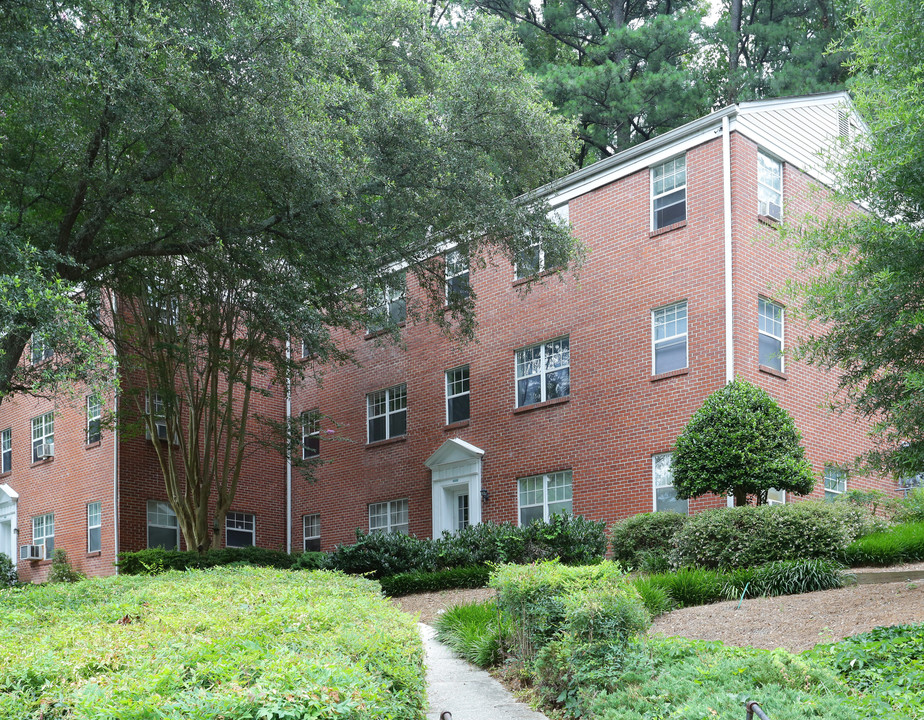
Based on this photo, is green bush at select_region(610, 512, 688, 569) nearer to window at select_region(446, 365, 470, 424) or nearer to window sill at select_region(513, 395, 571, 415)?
window sill at select_region(513, 395, 571, 415)

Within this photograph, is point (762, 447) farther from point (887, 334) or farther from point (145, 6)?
point (145, 6)

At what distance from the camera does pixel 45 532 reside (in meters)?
28.5

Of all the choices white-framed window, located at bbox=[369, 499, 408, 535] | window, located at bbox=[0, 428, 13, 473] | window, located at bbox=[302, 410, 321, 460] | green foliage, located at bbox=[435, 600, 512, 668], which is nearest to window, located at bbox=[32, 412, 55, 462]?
window, located at bbox=[0, 428, 13, 473]

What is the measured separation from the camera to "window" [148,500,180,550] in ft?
84.7

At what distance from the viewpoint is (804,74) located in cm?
3047

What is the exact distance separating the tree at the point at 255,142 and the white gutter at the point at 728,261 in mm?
3087

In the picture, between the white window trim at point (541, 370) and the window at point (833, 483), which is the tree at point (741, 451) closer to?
the window at point (833, 483)

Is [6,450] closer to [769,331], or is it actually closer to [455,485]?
[455,485]

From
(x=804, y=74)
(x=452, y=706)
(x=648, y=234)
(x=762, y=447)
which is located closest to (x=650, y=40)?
(x=804, y=74)

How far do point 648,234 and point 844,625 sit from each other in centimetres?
1079

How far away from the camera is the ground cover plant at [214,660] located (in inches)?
167

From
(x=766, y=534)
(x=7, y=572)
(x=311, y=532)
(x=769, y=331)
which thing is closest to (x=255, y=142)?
(x=766, y=534)

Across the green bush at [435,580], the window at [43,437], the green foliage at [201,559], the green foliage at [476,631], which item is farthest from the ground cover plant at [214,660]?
the window at [43,437]

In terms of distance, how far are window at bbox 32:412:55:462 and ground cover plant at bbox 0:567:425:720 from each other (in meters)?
21.4
